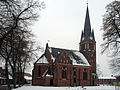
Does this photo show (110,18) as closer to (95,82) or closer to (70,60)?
(70,60)

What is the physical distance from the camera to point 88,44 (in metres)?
72.2

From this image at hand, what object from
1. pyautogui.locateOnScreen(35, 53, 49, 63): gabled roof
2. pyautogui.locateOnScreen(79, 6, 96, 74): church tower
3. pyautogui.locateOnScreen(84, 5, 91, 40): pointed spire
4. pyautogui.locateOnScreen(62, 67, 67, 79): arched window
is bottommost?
pyautogui.locateOnScreen(62, 67, 67, 79): arched window

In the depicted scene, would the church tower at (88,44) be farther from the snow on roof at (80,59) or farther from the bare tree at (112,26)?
the bare tree at (112,26)

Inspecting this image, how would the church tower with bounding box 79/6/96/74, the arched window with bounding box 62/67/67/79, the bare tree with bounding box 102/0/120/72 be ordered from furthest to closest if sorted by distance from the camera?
1. the church tower with bounding box 79/6/96/74
2. the arched window with bounding box 62/67/67/79
3. the bare tree with bounding box 102/0/120/72

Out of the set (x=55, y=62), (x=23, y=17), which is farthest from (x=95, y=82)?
(x=23, y=17)

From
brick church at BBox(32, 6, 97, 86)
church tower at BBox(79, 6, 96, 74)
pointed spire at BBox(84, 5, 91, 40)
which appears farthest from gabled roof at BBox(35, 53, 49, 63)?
pointed spire at BBox(84, 5, 91, 40)

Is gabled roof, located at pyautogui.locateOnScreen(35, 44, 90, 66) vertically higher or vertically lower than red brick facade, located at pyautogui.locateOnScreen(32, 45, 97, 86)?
higher

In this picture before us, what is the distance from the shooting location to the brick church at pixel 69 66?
59.4 metres

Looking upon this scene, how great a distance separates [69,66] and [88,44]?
45.6ft

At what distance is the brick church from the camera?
195 ft

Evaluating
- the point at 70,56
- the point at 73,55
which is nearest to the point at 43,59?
the point at 70,56

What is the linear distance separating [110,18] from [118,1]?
1.91 m

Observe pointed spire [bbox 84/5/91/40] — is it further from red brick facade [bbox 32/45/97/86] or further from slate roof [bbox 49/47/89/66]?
red brick facade [bbox 32/45/97/86]

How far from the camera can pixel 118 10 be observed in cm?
2067
